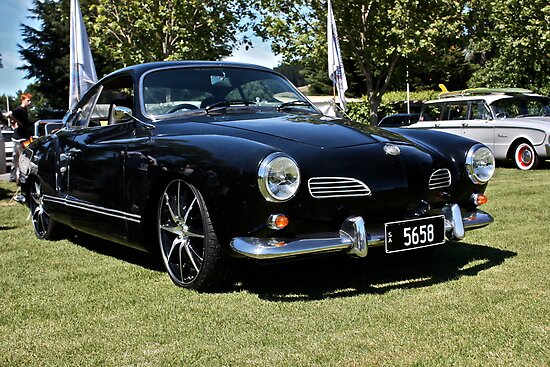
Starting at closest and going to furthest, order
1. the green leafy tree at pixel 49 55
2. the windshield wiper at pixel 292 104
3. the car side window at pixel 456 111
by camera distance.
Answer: the windshield wiper at pixel 292 104
the car side window at pixel 456 111
the green leafy tree at pixel 49 55

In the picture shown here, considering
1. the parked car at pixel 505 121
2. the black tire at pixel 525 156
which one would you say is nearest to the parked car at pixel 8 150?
the parked car at pixel 505 121

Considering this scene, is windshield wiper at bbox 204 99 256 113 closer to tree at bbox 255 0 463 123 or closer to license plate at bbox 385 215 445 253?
Result: license plate at bbox 385 215 445 253

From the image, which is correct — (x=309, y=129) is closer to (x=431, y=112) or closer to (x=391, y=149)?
(x=391, y=149)

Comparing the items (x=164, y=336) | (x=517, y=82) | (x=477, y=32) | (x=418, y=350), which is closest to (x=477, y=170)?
(x=418, y=350)

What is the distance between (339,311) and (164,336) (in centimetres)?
94

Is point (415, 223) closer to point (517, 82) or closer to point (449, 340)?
point (449, 340)

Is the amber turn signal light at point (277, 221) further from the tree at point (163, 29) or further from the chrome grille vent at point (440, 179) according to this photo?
the tree at point (163, 29)

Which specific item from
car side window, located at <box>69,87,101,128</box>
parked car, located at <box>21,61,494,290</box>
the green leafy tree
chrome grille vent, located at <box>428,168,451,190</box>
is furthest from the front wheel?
the green leafy tree

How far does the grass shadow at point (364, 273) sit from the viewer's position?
13.5 ft

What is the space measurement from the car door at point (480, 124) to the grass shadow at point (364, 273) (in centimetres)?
881

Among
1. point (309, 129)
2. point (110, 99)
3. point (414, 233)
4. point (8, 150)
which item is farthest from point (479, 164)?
point (8, 150)

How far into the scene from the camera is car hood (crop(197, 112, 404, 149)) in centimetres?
414

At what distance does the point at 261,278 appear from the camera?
4531 mm

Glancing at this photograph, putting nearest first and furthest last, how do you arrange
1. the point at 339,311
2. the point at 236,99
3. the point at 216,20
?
1. the point at 339,311
2. the point at 236,99
3. the point at 216,20
